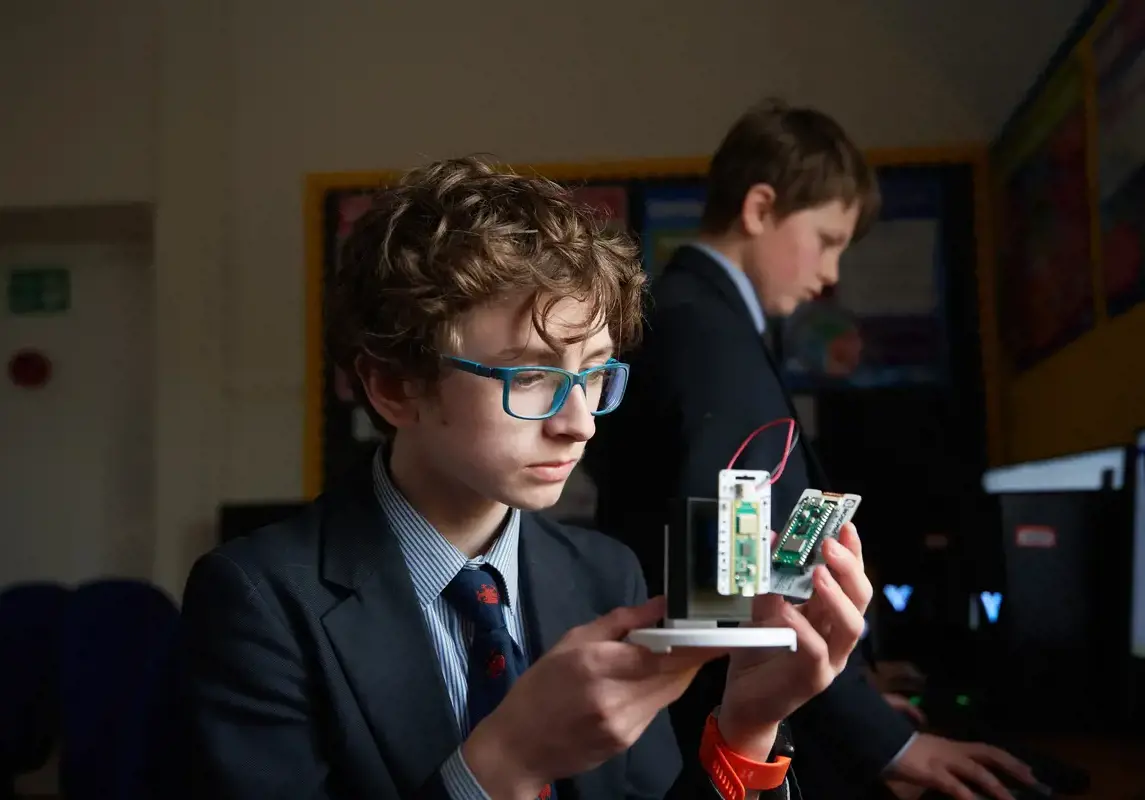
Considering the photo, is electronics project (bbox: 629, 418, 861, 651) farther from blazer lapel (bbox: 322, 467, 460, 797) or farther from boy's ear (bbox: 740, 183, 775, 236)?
boy's ear (bbox: 740, 183, 775, 236)

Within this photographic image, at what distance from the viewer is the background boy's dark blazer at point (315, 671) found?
0.81m

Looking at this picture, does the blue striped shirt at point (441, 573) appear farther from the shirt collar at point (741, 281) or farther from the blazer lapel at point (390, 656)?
the shirt collar at point (741, 281)

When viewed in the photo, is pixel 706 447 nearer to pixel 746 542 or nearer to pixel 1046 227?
pixel 746 542

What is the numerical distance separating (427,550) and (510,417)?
0.61 ft

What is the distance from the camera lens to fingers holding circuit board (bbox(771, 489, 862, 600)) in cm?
82

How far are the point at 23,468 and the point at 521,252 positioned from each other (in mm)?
3044

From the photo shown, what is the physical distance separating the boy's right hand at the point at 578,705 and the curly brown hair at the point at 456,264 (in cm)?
23

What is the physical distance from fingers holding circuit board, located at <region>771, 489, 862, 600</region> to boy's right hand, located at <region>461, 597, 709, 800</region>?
127 millimetres

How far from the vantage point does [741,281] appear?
1.56 m

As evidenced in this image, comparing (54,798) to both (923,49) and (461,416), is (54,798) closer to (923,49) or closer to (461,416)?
(461,416)

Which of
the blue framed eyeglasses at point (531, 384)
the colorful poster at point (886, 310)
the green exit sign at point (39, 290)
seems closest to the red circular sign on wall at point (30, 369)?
the green exit sign at point (39, 290)

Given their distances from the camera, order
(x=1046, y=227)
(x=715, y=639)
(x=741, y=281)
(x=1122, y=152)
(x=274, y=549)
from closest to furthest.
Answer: (x=715, y=639) < (x=274, y=549) < (x=741, y=281) < (x=1122, y=152) < (x=1046, y=227)

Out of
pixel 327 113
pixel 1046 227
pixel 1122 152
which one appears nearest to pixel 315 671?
pixel 1122 152

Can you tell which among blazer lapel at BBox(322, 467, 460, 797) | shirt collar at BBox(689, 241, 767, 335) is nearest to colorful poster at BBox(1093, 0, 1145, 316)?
shirt collar at BBox(689, 241, 767, 335)
